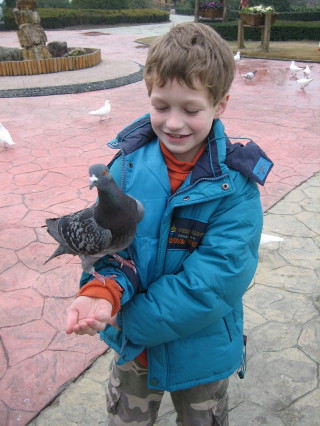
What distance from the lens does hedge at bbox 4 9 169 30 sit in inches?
1144

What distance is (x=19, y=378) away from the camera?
8.98 ft

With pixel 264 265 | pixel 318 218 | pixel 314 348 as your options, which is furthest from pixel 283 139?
pixel 314 348

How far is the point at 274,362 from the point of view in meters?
2.81

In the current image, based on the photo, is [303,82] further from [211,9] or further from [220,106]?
[211,9]

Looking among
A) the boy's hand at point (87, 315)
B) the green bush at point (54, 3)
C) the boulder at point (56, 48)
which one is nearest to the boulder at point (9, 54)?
the boulder at point (56, 48)

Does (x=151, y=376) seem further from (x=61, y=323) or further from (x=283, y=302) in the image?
(x=283, y=302)

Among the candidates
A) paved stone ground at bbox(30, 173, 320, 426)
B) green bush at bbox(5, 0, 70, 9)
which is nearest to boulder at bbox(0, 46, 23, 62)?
paved stone ground at bbox(30, 173, 320, 426)

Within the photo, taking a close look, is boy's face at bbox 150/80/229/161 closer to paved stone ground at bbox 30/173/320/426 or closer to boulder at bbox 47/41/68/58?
paved stone ground at bbox 30/173/320/426

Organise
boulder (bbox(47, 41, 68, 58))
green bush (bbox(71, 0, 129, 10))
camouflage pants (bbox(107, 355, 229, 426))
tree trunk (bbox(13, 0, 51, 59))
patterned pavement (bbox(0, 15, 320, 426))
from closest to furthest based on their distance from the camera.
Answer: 1. camouflage pants (bbox(107, 355, 229, 426))
2. patterned pavement (bbox(0, 15, 320, 426))
3. tree trunk (bbox(13, 0, 51, 59))
4. boulder (bbox(47, 41, 68, 58))
5. green bush (bbox(71, 0, 129, 10))

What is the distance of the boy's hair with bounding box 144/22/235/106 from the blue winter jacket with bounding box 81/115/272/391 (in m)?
0.26

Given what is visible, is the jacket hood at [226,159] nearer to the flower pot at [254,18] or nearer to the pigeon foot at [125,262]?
the pigeon foot at [125,262]

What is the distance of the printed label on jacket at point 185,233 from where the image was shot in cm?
165

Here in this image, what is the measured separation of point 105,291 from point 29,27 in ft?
44.9

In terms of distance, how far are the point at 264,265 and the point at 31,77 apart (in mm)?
10966
